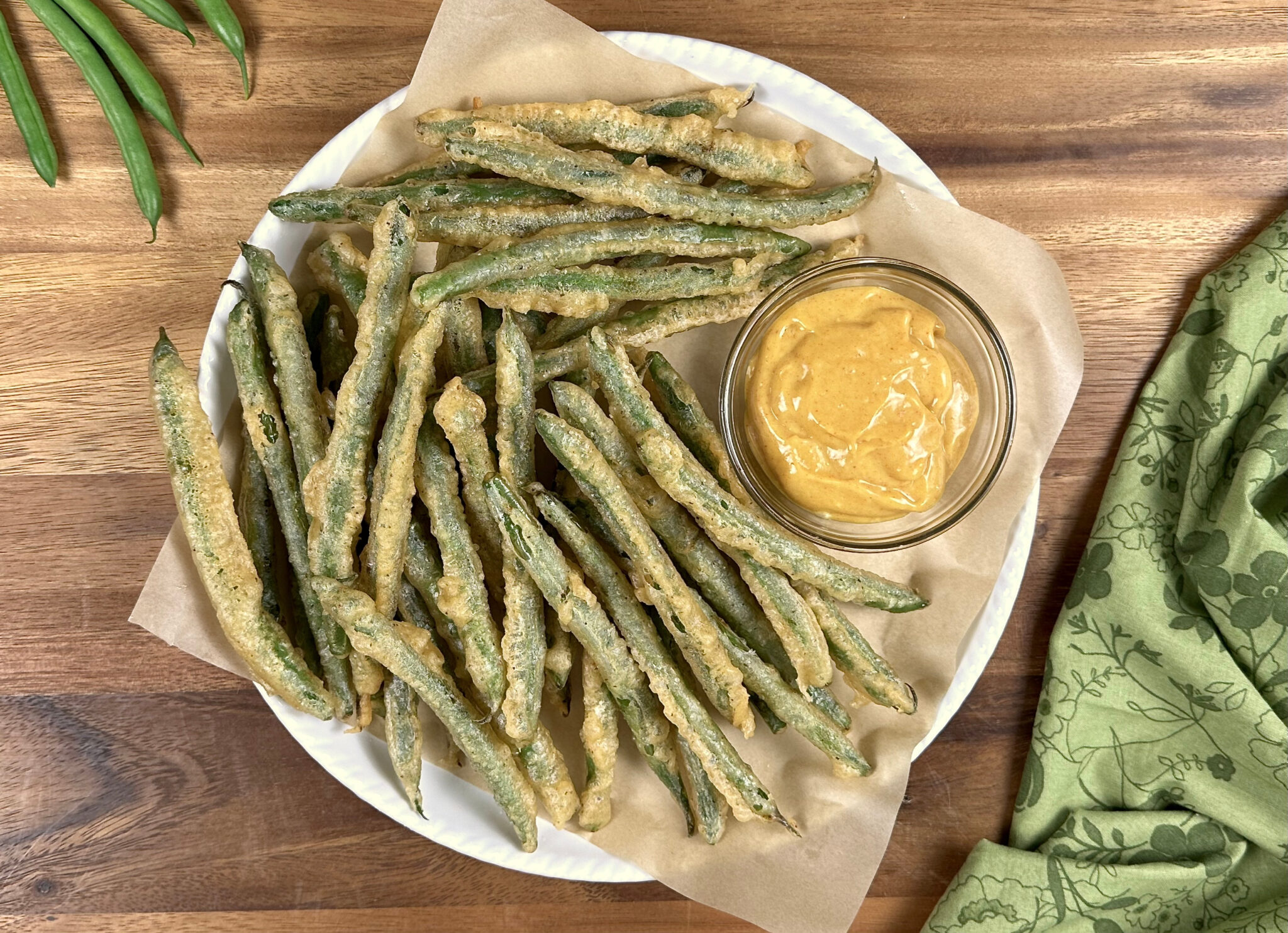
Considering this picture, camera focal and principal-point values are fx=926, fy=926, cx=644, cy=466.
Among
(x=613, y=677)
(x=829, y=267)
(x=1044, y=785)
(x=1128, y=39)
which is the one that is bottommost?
(x=1044, y=785)

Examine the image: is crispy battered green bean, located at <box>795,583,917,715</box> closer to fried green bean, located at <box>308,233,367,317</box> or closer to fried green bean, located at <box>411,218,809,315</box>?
fried green bean, located at <box>411,218,809,315</box>

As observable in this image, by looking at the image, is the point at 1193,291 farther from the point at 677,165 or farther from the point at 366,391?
the point at 366,391

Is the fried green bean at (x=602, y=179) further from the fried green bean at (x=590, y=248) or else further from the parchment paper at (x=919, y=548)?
the parchment paper at (x=919, y=548)

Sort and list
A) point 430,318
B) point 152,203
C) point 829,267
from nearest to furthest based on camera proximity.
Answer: point 430,318 → point 829,267 → point 152,203

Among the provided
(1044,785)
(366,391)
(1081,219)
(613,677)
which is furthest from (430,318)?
(1044,785)

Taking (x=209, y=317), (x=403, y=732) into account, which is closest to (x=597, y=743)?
(x=403, y=732)

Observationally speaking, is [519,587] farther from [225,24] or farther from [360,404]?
[225,24]
